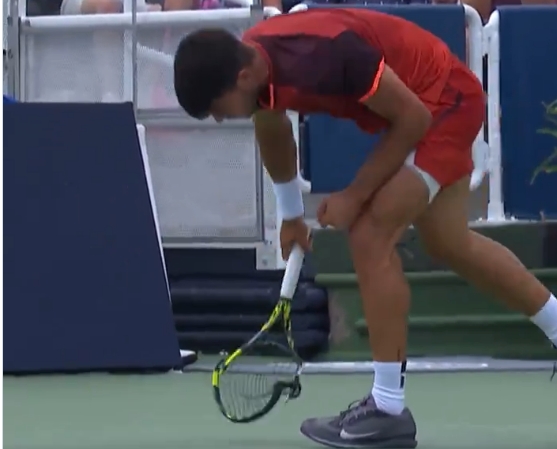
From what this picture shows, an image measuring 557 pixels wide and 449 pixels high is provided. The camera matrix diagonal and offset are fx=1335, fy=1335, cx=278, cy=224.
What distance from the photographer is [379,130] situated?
3332mm

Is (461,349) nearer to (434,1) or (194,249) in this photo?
(194,249)

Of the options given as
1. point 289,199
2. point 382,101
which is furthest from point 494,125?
point 382,101

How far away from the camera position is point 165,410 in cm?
414

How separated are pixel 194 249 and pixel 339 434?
10.3ft

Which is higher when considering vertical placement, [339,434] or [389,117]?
[389,117]

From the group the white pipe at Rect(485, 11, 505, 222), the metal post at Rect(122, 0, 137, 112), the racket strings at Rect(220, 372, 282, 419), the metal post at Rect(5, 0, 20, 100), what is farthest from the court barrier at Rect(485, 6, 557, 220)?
the racket strings at Rect(220, 372, 282, 419)

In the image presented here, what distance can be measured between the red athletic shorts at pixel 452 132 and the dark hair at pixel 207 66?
52 cm

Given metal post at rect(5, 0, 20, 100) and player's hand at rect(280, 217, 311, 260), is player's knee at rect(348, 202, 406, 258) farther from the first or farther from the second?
metal post at rect(5, 0, 20, 100)

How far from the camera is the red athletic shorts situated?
3.24 m

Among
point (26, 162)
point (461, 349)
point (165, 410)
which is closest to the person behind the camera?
point (165, 410)

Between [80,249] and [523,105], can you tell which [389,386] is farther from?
[523,105]

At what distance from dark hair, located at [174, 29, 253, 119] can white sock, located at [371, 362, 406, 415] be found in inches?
29.7

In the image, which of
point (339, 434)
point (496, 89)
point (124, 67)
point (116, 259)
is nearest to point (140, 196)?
point (116, 259)

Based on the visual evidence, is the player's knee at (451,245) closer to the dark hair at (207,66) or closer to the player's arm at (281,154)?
the player's arm at (281,154)
